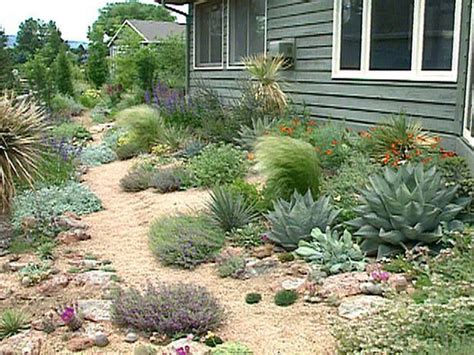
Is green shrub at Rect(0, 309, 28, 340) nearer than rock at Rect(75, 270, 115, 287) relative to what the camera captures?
Yes

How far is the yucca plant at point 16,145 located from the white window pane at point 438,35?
4.34m

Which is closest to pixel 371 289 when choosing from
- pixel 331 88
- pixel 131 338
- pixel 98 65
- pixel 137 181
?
pixel 131 338

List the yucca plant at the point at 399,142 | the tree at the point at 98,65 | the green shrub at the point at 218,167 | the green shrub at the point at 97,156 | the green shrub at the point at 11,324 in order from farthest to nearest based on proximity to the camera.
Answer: the tree at the point at 98,65 < the green shrub at the point at 97,156 < the green shrub at the point at 218,167 < the yucca plant at the point at 399,142 < the green shrub at the point at 11,324

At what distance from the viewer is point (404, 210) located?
182 inches

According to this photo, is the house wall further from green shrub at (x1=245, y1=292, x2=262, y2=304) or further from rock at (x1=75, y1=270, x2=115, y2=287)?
rock at (x1=75, y1=270, x2=115, y2=287)

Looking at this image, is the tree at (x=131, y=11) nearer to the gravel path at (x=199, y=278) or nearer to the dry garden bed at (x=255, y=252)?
the gravel path at (x=199, y=278)

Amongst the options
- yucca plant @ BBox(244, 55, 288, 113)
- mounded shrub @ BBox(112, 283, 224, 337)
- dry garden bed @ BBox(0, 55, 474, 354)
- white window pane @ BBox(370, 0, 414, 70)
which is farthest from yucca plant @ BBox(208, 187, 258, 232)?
yucca plant @ BBox(244, 55, 288, 113)

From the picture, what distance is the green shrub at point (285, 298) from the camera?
4.05 meters

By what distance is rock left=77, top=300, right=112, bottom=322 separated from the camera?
3889 mm

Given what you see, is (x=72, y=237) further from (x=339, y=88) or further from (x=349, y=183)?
(x=339, y=88)

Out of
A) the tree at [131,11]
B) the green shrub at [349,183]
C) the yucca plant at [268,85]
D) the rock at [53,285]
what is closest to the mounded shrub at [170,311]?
the rock at [53,285]

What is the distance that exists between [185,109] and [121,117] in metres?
1.23

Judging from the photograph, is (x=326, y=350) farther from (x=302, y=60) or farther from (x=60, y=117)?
(x=60, y=117)

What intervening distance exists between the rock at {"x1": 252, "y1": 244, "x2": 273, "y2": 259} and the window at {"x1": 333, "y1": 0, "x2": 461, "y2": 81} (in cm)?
286
